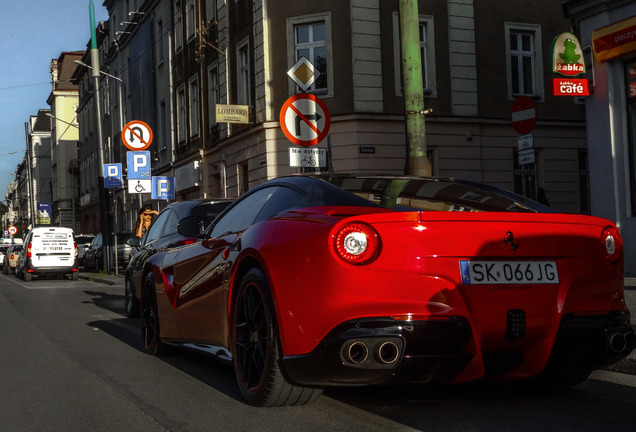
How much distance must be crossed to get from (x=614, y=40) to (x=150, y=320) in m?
9.15

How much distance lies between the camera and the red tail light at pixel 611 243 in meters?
4.71

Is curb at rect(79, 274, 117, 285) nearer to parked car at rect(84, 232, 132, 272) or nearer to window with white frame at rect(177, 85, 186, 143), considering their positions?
parked car at rect(84, 232, 132, 272)

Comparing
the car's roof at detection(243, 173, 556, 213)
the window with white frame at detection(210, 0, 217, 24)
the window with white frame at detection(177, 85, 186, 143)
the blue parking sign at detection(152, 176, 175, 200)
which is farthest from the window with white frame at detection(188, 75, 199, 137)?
the car's roof at detection(243, 173, 556, 213)

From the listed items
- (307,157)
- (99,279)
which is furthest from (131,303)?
(99,279)

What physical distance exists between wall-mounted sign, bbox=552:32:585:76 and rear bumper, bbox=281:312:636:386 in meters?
9.97

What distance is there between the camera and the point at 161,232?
37.4ft

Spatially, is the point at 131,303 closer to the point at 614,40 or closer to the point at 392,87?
the point at 614,40

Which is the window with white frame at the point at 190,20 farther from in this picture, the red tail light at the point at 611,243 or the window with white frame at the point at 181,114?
the red tail light at the point at 611,243

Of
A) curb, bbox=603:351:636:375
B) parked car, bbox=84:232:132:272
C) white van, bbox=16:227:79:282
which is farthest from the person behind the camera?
parked car, bbox=84:232:132:272

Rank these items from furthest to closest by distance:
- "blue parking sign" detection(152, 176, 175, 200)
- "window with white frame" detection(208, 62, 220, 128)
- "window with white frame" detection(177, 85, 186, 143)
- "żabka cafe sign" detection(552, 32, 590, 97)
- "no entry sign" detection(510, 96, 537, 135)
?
"window with white frame" detection(177, 85, 186, 143), "window with white frame" detection(208, 62, 220, 128), "blue parking sign" detection(152, 176, 175, 200), "żabka cafe sign" detection(552, 32, 590, 97), "no entry sign" detection(510, 96, 537, 135)

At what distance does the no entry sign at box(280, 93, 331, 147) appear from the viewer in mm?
10695

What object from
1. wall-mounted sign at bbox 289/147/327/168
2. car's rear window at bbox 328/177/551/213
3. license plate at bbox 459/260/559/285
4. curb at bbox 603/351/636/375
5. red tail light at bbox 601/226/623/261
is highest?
wall-mounted sign at bbox 289/147/327/168

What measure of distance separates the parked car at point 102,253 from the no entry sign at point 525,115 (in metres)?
18.7

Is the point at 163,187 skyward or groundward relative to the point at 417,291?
skyward
